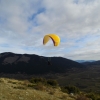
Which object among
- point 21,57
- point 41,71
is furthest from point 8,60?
point 41,71

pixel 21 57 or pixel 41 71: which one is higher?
pixel 21 57

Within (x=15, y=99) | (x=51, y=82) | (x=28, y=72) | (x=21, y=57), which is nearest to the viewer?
(x=15, y=99)

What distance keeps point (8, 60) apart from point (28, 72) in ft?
132

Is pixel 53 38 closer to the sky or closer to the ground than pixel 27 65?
closer to the sky

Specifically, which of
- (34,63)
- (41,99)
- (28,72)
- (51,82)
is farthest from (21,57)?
(41,99)

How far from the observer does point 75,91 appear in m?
27.0

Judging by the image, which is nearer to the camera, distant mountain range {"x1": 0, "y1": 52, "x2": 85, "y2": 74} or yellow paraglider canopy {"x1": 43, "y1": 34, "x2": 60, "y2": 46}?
yellow paraglider canopy {"x1": 43, "y1": 34, "x2": 60, "y2": 46}

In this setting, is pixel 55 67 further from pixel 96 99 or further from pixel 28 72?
pixel 96 99

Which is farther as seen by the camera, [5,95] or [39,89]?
[39,89]

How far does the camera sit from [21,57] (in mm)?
193625

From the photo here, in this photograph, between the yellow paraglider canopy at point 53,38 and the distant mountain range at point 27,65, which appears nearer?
the yellow paraglider canopy at point 53,38

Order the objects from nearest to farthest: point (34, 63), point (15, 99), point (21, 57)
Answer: point (15, 99) < point (34, 63) < point (21, 57)

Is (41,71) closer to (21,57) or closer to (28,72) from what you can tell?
(28,72)

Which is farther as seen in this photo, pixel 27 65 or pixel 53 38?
pixel 27 65
